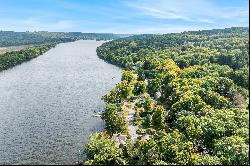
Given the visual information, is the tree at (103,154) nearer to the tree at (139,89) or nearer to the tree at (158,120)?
the tree at (158,120)

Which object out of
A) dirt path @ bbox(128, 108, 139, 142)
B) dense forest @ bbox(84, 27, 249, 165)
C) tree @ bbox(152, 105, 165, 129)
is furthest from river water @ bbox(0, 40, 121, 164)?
tree @ bbox(152, 105, 165, 129)

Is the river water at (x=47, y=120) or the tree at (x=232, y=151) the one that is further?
the river water at (x=47, y=120)

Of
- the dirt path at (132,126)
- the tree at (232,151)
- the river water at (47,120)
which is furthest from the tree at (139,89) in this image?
the tree at (232,151)

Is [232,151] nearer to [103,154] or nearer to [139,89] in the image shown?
[103,154]

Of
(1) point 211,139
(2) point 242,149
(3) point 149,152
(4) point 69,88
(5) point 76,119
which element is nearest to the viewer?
(2) point 242,149

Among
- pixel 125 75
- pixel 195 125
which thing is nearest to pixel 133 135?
pixel 195 125

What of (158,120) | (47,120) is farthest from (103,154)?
(47,120)

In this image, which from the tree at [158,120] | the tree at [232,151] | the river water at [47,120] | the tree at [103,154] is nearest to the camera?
the tree at [232,151]

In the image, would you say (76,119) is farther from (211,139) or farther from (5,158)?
(211,139)

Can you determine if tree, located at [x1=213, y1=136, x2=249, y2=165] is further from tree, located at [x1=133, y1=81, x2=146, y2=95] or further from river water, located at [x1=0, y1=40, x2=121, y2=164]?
tree, located at [x1=133, y1=81, x2=146, y2=95]

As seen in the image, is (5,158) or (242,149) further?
(5,158)

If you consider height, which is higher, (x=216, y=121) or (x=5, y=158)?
(x=216, y=121)
